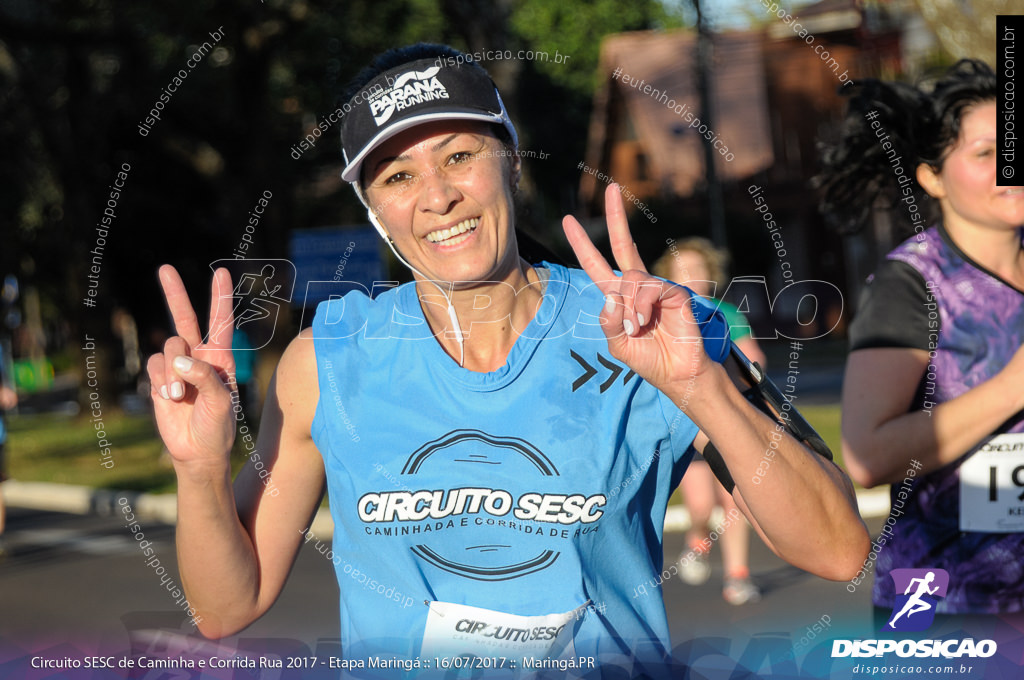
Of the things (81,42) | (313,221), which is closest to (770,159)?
(313,221)

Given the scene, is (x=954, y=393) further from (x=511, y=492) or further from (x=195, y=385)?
(x=195, y=385)

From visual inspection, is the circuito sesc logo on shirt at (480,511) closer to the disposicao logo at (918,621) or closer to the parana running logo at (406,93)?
the parana running logo at (406,93)

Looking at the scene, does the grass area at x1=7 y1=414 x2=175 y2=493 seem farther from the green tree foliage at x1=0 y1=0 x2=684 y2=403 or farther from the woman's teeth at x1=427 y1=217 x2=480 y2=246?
the woman's teeth at x1=427 y1=217 x2=480 y2=246

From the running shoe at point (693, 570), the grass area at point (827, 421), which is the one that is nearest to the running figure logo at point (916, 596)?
the running shoe at point (693, 570)

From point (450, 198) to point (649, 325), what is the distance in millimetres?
457

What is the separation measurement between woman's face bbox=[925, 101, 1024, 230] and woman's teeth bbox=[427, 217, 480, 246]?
1.31 meters

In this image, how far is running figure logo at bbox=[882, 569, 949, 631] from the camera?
8.08 ft

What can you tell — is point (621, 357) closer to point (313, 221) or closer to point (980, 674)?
point (980, 674)

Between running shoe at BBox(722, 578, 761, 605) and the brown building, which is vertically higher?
the brown building

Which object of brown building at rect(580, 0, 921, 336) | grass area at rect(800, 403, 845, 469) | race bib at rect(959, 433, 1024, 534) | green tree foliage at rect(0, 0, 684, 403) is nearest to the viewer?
race bib at rect(959, 433, 1024, 534)

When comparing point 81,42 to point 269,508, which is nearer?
point 269,508

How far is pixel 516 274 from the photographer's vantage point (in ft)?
6.79

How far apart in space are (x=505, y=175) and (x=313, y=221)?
20.5 m

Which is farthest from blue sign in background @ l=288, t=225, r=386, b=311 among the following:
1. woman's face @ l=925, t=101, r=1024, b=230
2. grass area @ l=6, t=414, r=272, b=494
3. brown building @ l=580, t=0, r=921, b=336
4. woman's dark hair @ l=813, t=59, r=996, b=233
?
brown building @ l=580, t=0, r=921, b=336
